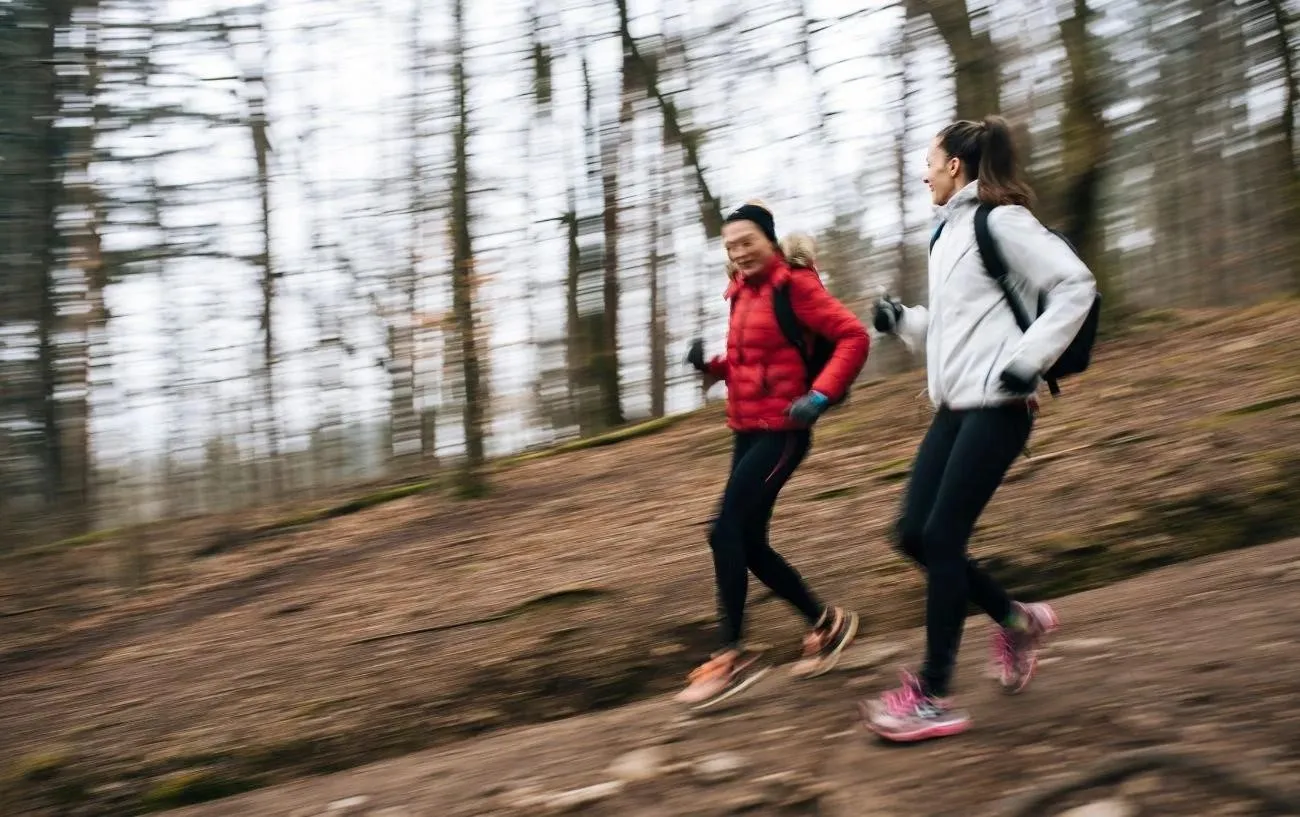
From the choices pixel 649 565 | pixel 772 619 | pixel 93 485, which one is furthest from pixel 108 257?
pixel 772 619

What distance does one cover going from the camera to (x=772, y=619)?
5.51m

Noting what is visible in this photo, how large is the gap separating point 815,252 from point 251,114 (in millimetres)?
9075

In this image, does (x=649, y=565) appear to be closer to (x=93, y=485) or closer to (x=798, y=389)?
(x=798, y=389)

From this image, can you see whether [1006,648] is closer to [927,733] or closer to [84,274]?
[927,733]

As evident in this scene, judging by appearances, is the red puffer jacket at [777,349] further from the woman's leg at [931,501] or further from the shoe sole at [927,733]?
the shoe sole at [927,733]

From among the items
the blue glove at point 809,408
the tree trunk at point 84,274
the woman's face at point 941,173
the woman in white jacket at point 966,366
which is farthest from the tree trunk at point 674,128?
the woman in white jacket at point 966,366

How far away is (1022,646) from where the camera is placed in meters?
3.81

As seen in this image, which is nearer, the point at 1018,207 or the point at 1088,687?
the point at 1018,207

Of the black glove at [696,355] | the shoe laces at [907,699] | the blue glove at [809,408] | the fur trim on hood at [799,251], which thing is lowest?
the shoe laces at [907,699]

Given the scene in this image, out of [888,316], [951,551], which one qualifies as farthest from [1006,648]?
[888,316]

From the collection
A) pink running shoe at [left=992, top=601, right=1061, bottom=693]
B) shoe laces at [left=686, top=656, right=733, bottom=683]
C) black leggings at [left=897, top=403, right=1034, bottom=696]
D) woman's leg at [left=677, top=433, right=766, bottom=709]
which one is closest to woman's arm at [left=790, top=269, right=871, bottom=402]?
woman's leg at [left=677, top=433, right=766, bottom=709]

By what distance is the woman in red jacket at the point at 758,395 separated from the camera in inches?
165

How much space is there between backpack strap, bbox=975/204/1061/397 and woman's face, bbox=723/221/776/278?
996mm

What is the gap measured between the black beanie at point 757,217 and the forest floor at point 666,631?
187 centimetres
